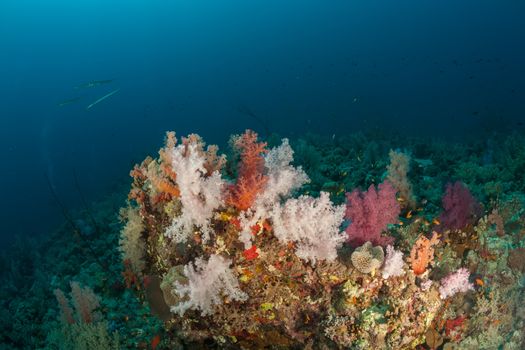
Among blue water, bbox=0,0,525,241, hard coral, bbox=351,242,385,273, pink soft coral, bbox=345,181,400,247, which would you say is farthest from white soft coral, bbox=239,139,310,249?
blue water, bbox=0,0,525,241

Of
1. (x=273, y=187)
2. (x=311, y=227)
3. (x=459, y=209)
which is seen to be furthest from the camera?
(x=459, y=209)

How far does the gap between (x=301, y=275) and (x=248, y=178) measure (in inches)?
51.2

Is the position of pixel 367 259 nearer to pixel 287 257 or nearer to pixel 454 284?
pixel 287 257

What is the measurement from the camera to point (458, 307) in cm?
406

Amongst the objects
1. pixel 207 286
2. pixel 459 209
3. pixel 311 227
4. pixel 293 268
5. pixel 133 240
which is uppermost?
pixel 133 240

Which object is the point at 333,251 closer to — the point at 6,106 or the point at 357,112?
the point at 357,112

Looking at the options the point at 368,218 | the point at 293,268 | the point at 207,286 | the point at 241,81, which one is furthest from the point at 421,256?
the point at 241,81

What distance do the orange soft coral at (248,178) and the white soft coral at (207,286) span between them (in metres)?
0.69

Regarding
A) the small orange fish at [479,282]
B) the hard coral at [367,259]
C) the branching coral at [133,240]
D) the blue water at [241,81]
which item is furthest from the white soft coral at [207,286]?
the blue water at [241,81]

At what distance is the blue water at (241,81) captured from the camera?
3884 cm

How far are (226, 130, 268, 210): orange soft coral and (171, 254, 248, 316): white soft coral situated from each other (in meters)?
0.69

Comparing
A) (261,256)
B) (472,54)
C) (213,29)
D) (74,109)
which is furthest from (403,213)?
(213,29)

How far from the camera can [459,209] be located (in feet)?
16.2

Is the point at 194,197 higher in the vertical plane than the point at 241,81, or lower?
lower
